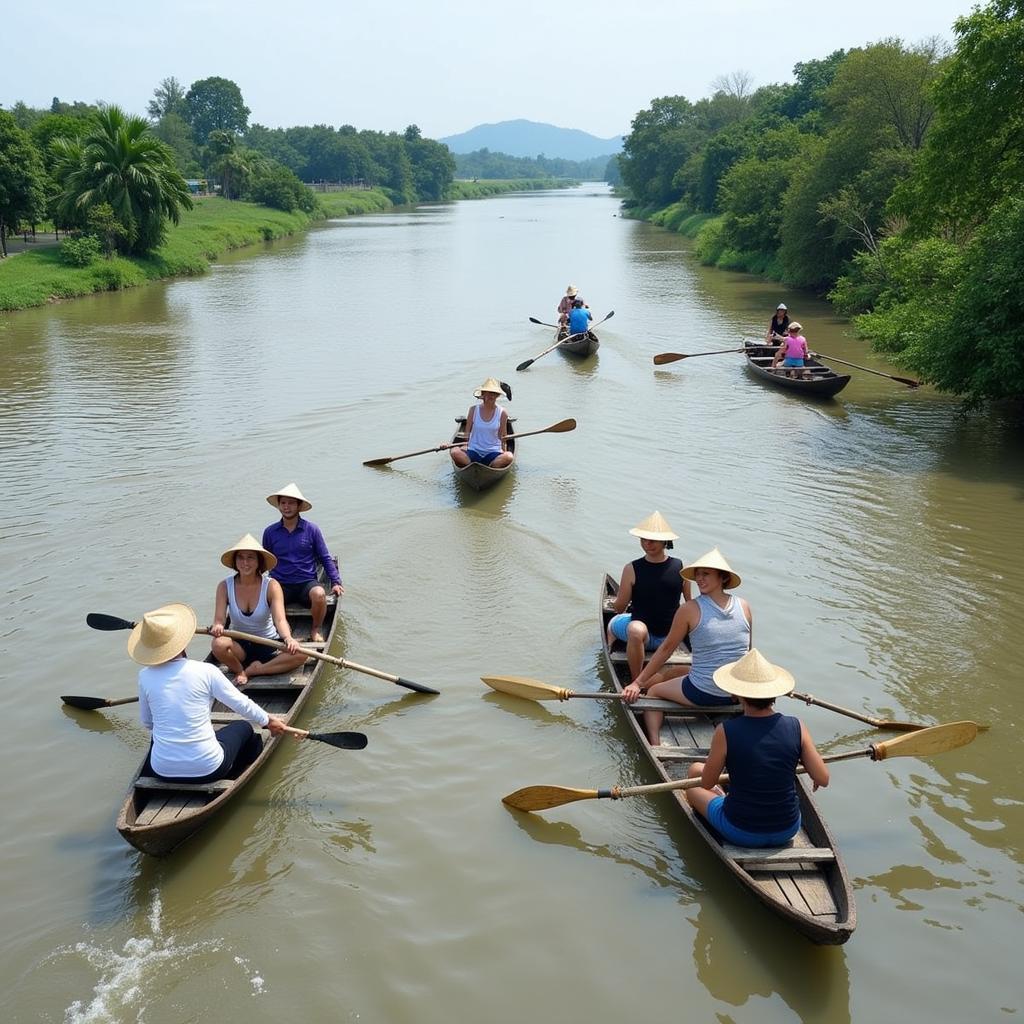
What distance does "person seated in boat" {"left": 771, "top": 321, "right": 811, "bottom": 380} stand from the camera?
2025cm

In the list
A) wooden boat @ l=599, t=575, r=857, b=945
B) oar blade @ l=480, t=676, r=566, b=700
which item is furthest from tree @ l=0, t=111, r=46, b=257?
wooden boat @ l=599, t=575, r=857, b=945

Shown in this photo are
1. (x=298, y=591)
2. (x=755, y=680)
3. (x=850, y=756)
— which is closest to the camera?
(x=755, y=680)

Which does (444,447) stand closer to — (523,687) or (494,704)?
(494,704)

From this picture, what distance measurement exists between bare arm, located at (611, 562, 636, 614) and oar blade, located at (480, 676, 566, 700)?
942 mm

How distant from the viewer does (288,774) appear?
25.1 ft

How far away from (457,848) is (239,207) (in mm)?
71855

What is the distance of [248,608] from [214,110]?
546 ft

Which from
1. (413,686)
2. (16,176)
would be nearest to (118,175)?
(16,176)

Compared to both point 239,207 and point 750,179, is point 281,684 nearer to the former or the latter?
point 750,179

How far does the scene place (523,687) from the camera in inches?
325

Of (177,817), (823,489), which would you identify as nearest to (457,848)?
(177,817)

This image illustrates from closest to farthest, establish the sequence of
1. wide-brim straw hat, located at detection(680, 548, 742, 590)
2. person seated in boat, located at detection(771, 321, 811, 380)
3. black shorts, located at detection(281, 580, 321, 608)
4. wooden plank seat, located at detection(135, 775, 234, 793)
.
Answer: wooden plank seat, located at detection(135, 775, 234, 793) → wide-brim straw hat, located at detection(680, 548, 742, 590) → black shorts, located at detection(281, 580, 321, 608) → person seated in boat, located at detection(771, 321, 811, 380)

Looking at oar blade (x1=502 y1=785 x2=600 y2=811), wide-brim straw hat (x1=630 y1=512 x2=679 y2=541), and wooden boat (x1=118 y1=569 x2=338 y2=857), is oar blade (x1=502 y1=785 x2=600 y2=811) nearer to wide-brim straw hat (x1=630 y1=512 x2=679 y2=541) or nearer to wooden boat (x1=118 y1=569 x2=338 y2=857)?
wooden boat (x1=118 y1=569 x2=338 y2=857)

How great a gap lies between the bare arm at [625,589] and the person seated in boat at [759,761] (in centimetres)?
229
